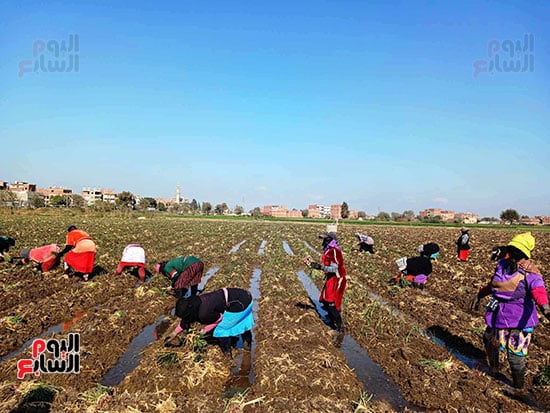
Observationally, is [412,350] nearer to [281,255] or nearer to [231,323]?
[231,323]

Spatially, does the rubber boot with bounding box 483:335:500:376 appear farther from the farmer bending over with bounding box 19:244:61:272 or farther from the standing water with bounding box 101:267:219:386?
the farmer bending over with bounding box 19:244:61:272

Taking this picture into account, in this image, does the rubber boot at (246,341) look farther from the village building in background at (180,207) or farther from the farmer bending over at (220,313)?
the village building in background at (180,207)

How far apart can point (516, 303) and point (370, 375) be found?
2233mm

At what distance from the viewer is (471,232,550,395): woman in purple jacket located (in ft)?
14.3

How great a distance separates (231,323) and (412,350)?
120 inches

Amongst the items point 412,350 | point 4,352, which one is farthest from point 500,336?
point 4,352

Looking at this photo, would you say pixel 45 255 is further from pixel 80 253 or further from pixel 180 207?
pixel 180 207

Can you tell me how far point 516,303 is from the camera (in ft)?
14.6

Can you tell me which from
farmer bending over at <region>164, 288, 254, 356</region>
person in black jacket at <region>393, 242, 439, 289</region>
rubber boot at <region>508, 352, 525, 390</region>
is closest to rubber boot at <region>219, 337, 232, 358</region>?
farmer bending over at <region>164, 288, 254, 356</region>

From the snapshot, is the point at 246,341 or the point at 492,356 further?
the point at 246,341

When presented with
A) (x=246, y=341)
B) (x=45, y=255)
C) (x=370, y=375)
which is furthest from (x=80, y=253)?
(x=370, y=375)

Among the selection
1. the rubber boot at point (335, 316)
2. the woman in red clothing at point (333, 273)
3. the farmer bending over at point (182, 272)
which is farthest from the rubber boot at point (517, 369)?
the farmer bending over at point (182, 272)

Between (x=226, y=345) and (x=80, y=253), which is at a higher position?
(x=80, y=253)

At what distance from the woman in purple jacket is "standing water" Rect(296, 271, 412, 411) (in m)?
1.53
